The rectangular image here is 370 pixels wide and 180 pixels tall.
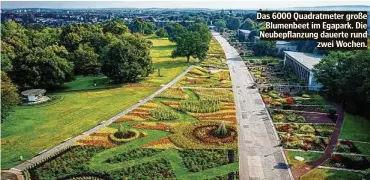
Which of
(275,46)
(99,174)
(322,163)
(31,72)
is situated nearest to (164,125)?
(99,174)

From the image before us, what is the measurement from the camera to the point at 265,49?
376 ft

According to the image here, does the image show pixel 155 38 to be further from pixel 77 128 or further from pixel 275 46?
pixel 77 128

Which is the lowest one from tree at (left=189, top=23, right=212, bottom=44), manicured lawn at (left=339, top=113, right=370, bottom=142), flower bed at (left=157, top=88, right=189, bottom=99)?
manicured lawn at (left=339, top=113, right=370, bottom=142)

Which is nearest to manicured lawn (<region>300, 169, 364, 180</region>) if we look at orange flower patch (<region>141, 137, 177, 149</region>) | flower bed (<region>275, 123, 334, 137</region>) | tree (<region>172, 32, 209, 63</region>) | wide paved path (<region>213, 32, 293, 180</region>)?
wide paved path (<region>213, 32, 293, 180</region>)

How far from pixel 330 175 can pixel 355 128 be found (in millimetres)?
16162

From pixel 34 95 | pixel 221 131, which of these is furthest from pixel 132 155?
pixel 34 95

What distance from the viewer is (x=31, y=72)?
64.4 metres

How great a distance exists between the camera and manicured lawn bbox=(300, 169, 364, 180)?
115 ft

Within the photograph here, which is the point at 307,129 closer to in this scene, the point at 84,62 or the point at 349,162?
the point at 349,162

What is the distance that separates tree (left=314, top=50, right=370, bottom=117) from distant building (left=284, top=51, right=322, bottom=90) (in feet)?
13.9

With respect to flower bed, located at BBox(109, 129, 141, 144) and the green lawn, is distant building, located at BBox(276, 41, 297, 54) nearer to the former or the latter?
the green lawn

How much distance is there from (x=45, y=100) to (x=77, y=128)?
645 inches

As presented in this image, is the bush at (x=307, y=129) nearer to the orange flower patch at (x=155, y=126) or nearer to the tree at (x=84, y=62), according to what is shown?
the orange flower patch at (x=155, y=126)

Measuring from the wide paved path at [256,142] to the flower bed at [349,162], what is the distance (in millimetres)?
5221
